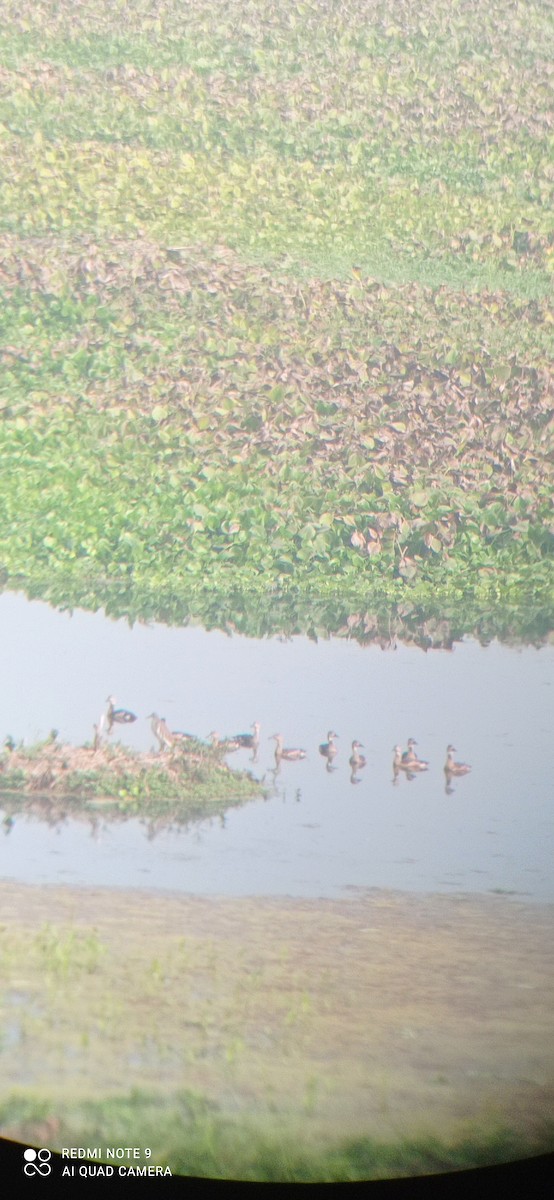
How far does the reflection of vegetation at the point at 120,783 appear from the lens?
6.08 feet

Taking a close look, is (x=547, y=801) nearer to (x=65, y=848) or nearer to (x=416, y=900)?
(x=416, y=900)

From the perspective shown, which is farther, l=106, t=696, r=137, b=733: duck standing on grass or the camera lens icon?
l=106, t=696, r=137, b=733: duck standing on grass

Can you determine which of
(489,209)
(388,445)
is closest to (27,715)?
(388,445)

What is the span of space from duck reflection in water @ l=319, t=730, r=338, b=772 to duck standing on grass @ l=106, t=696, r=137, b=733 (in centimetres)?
37

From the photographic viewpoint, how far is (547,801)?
6.12 ft

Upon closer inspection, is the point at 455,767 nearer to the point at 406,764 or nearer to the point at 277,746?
the point at 406,764

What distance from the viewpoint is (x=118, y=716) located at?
6.20 feet

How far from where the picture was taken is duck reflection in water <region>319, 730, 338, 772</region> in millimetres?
1881

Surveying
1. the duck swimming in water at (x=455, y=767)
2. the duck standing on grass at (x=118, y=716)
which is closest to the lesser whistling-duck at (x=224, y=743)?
the duck standing on grass at (x=118, y=716)

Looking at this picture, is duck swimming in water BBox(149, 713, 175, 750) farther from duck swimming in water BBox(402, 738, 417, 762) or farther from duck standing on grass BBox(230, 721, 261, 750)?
duck swimming in water BBox(402, 738, 417, 762)

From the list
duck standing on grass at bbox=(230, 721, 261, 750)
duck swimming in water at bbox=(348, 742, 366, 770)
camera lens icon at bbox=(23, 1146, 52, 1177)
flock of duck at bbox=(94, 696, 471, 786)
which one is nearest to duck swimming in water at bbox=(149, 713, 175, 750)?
flock of duck at bbox=(94, 696, 471, 786)

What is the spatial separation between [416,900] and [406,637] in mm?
512

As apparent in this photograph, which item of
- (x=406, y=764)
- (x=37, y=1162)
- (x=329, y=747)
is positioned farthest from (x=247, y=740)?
(x=37, y=1162)

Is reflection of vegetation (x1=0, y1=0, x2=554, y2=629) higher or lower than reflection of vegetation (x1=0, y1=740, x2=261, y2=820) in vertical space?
higher
